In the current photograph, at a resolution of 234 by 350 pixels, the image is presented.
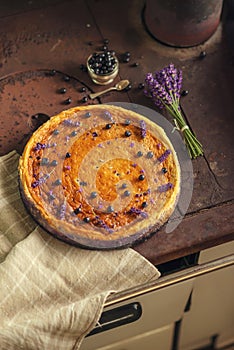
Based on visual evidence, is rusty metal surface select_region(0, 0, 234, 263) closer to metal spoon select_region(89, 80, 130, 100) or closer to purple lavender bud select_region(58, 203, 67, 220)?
metal spoon select_region(89, 80, 130, 100)

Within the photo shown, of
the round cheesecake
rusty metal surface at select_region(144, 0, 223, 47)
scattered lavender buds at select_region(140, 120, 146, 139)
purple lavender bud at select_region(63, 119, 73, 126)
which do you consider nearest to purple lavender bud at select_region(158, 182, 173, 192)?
the round cheesecake

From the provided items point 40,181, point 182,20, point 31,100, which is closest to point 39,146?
point 40,181

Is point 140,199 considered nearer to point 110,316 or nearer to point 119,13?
point 110,316

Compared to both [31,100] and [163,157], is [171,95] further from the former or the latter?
[31,100]

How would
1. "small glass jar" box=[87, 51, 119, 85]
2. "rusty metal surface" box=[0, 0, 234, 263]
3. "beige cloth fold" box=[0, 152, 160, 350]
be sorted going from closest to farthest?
"beige cloth fold" box=[0, 152, 160, 350] → "rusty metal surface" box=[0, 0, 234, 263] → "small glass jar" box=[87, 51, 119, 85]

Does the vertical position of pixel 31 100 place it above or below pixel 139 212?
above
